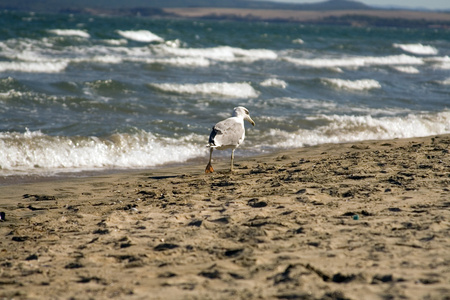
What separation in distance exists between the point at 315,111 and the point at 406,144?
459 cm

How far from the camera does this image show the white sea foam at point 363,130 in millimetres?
11484

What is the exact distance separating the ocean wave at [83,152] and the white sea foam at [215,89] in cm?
592

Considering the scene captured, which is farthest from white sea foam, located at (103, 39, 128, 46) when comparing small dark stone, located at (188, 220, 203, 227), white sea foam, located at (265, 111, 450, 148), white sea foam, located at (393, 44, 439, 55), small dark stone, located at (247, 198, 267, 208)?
small dark stone, located at (188, 220, 203, 227)

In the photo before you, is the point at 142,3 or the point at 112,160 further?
the point at 142,3

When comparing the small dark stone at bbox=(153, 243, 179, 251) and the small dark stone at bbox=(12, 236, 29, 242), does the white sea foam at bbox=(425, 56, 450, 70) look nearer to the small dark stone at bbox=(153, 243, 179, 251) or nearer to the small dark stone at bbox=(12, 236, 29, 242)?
the small dark stone at bbox=(153, 243, 179, 251)

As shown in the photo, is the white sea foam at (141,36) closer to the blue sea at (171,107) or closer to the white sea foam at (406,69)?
the blue sea at (171,107)

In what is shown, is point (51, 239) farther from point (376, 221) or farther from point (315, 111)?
point (315, 111)

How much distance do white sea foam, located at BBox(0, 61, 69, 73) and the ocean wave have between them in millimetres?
10109

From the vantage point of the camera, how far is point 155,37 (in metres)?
42.0

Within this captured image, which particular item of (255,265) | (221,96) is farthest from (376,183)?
(221,96)

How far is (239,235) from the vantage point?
4.63 meters

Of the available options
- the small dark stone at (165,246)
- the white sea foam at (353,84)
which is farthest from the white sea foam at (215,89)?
the small dark stone at (165,246)

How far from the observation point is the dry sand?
11.9ft

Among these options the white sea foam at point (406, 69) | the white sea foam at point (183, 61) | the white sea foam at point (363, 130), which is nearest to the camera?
the white sea foam at point (363, 130)
